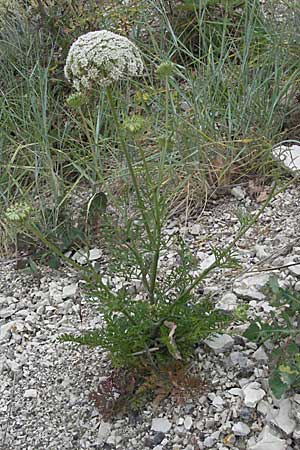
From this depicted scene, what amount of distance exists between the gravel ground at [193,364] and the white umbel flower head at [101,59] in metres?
0.73

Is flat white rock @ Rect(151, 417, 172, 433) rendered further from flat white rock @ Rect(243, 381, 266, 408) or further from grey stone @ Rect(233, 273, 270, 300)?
grey stone @ Rect(233, 273, 270, 300)

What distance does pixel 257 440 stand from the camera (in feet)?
5.51

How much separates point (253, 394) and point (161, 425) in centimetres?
23

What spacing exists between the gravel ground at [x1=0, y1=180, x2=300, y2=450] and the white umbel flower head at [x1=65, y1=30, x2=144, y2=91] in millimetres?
728

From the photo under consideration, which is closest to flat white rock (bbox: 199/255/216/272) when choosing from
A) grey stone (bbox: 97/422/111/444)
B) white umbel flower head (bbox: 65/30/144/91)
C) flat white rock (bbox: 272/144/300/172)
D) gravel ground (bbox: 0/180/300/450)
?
gravel ground (bbox: 0/180/300/450)

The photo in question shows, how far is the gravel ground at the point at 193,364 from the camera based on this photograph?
5.70 ft

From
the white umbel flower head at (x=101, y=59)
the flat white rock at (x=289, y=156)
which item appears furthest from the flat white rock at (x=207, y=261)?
the white umbel flower head at (x=101, y=59)

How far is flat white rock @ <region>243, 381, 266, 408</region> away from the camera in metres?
1.74

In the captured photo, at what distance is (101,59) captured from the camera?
1531 millimetres

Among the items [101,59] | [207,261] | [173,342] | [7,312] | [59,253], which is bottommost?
[7,312]

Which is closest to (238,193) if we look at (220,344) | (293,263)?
(293,263)

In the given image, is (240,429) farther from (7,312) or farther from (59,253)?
(7,312)

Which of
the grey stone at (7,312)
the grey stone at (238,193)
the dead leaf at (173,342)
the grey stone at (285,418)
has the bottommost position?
the grey stone at (7,312)

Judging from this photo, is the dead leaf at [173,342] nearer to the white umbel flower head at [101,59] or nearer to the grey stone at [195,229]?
the white umbel flower head at [101,59]
